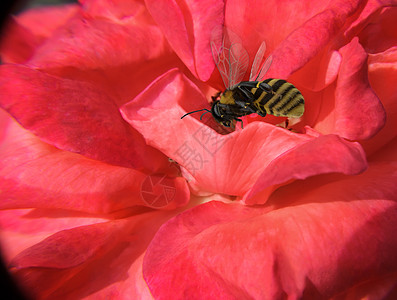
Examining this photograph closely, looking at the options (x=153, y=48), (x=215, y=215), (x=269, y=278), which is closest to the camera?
(x=269, y=278)

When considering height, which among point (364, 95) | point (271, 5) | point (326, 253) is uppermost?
point (271, 5)

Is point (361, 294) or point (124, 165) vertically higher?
point (124, 165)

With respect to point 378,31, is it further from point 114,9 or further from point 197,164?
point 114,9

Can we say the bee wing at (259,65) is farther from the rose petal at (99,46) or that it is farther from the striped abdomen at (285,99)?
the rose petal at (99,46)

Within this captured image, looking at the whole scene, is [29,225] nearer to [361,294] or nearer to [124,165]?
[124,165]

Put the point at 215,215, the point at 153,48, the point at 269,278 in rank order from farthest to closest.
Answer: the point at 153,48 → the point at 215,215 → the point at 269,278

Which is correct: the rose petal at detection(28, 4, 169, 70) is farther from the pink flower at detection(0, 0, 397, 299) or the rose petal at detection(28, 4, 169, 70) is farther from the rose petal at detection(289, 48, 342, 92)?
the rose petal at detection(289, 48, 342, 92)

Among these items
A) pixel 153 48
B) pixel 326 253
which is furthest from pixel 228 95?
pixel 326 253

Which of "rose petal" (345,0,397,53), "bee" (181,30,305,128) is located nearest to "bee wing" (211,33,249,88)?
"bee" (181,30,305,128)
